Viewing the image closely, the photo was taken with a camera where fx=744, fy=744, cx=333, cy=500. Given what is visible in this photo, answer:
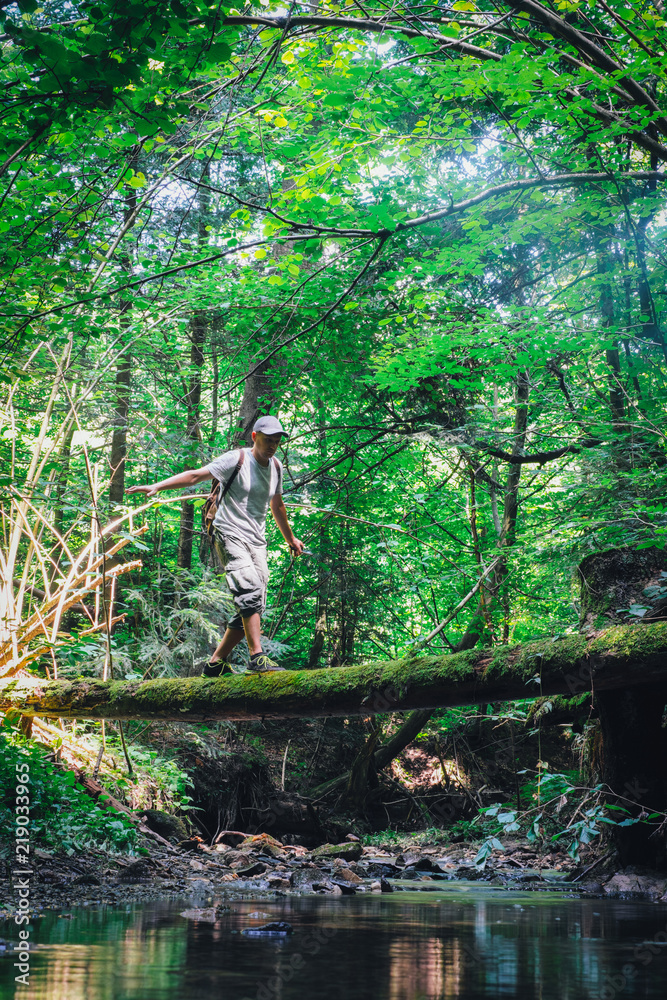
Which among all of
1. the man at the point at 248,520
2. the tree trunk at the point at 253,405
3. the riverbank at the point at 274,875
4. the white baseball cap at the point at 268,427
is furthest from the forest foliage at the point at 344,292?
the riverbank at the point at 274,875

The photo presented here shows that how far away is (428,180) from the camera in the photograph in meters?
10.4

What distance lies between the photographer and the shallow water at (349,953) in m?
2.72

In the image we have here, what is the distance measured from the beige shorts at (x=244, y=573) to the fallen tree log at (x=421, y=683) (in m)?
0.61

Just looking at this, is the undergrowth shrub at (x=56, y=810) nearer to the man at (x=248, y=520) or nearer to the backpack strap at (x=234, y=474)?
the man at (x=248, y=520)

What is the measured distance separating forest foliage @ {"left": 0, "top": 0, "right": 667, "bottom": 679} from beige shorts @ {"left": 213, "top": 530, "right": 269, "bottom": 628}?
0.93 meters

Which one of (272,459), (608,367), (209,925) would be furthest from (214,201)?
(209,925)

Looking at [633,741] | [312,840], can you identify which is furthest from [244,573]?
[312,840]

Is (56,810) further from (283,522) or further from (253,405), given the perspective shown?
(253,405)

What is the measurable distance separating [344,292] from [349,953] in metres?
6.44

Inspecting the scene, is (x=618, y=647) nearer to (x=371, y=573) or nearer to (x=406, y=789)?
(x=371, y=573)

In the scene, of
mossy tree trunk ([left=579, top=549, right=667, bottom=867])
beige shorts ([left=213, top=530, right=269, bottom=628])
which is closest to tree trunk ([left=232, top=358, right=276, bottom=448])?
beige shorts ([left=213, top=530, right=269, bottom=628])

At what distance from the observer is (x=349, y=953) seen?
3.56 metres

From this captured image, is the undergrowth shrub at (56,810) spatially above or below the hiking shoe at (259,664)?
below

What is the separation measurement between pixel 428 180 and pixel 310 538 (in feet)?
19.5
